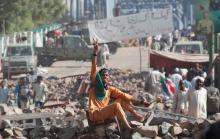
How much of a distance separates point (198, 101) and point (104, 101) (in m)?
1.87

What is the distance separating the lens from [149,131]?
35.9 feet

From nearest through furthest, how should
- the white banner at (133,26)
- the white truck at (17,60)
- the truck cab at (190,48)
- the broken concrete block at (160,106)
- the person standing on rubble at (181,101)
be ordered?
the person standing on rubble at (181,101) → the broken concrete block at (160,106) → the white banner at (133,26) → the truck cab at (190,48) → the white truck at (17,60)

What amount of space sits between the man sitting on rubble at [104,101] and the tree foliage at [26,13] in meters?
31.5

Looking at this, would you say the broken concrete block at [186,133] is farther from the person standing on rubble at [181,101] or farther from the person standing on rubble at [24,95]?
the person standing on rubble at [24,95]

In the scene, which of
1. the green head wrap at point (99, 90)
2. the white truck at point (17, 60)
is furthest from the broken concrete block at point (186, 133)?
the white truck at point (17, 60)

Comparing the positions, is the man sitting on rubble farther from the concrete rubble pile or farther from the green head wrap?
the concrete rubble pile

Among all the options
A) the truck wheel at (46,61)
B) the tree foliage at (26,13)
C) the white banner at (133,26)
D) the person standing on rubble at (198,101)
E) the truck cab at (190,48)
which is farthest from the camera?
the tree foliage at (26,13)

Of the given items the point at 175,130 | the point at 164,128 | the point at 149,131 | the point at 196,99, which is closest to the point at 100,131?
the point at 149,131

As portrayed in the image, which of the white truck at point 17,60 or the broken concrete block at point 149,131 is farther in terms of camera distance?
the white truck at point 17,60

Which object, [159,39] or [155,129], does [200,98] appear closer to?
[155,129]

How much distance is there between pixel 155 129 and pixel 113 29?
12.9 metres

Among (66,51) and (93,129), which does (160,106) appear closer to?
(93,129)

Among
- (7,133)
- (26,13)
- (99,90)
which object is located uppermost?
(26,13)

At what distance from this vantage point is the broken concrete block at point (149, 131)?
1086 cm
